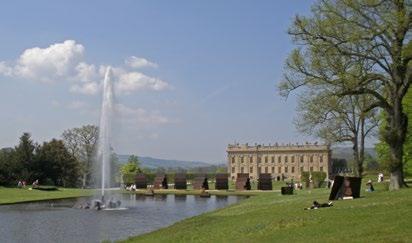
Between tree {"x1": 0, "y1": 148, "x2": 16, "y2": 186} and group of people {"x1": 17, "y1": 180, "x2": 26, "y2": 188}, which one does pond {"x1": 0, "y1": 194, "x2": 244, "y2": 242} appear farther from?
tree {"x1": 0, "y1": 148, "x2": 16, "y2": 186}

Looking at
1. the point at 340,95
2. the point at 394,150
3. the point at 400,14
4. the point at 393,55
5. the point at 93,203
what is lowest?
the point at 93,203

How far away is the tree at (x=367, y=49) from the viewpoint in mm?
28234

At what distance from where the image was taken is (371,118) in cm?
5412

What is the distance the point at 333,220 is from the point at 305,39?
15435 mm

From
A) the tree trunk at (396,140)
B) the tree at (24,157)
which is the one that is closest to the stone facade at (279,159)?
the tree at (24,157)

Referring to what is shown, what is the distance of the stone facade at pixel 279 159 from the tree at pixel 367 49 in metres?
122

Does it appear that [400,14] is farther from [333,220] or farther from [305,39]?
[333,220]

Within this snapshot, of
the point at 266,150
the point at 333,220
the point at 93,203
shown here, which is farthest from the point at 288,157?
the point at 333,220

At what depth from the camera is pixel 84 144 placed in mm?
101812

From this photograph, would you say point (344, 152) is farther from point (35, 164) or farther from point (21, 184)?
point (21, 184)

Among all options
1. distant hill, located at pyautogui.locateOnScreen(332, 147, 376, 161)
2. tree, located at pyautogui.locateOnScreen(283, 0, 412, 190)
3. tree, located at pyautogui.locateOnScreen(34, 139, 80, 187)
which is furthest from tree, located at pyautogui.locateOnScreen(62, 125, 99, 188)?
tree, located at pyautogui.locateOnScreen(283, 0, 412, 190)

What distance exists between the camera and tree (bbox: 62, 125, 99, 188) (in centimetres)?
9975

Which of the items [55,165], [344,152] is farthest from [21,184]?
[344,152]

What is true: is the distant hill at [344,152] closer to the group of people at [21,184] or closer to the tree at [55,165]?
the group of people at [21,184]
